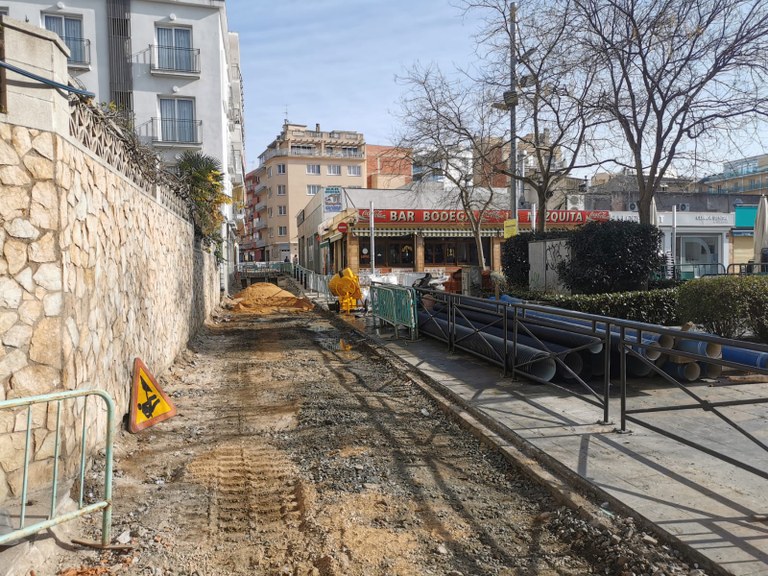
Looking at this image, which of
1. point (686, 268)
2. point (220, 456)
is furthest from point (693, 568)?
point (686, 268)

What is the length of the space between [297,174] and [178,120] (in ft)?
138

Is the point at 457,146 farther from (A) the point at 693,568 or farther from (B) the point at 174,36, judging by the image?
(B) the point at 174,36

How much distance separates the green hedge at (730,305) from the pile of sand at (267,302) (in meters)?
13.6

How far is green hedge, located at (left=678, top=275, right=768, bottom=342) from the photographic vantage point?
27.1ft

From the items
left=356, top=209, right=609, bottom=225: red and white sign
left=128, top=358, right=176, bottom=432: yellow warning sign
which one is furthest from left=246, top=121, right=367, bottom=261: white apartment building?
left=128, top=358, right=176, bottom=432: yellow warning sign

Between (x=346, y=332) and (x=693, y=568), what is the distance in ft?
36.5

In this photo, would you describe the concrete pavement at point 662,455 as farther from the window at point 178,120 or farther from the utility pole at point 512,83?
the window at point 178,120

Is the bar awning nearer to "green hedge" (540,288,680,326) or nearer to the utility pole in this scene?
the utility pole

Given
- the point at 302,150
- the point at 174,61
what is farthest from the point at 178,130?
the point at 302,150

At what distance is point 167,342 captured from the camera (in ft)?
26.6

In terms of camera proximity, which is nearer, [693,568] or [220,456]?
[693,568]

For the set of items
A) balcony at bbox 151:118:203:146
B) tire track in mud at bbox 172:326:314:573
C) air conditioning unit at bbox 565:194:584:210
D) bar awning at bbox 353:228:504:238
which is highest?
balcony at bbox 151:118:203:146

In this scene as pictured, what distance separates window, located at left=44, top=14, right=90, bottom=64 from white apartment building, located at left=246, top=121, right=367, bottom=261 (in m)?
43.0

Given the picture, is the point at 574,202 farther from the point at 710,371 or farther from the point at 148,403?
the point at 148,403
